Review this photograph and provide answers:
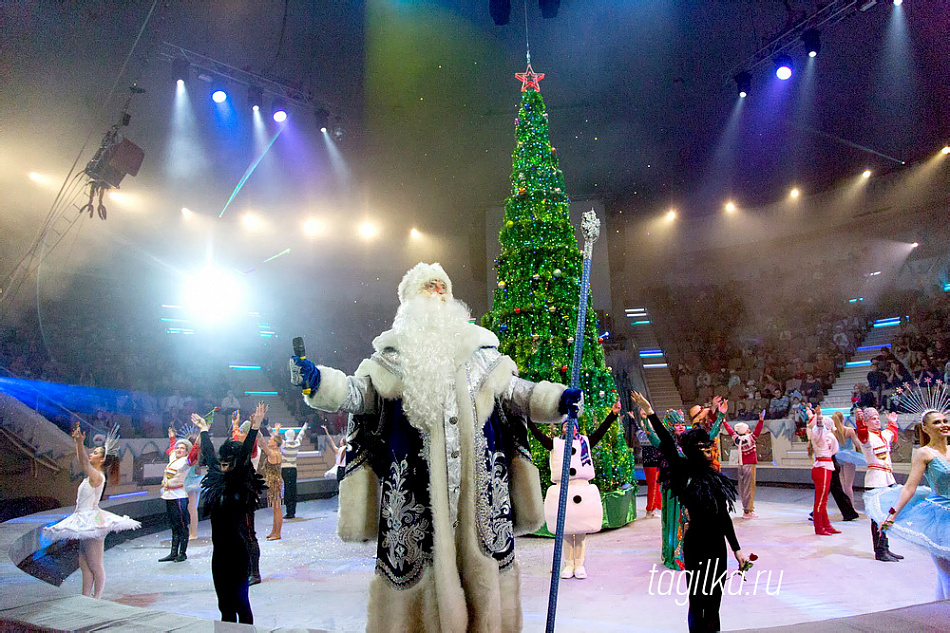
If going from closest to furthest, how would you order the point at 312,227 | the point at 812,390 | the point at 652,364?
the point at 812,390 < the point at 312,227 < the point at 652,364

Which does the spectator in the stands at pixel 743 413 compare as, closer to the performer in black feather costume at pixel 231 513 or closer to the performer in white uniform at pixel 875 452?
the performer in white uniform at pixel 875 452

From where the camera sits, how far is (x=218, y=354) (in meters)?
19.0

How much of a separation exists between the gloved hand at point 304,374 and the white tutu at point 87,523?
145 inches

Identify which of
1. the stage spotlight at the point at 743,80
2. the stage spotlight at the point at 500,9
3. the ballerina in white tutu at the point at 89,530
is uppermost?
the stage spotlight at the point at 743,80

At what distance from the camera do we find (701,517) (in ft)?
12.4

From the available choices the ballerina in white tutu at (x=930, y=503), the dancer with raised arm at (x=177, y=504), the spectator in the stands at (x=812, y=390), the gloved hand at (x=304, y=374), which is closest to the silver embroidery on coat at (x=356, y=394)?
the gloved hand at (x=304, y=374)

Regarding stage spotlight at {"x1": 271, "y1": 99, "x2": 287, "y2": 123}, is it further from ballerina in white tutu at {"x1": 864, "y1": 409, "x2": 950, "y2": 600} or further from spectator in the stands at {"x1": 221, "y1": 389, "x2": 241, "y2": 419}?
ballerina in white tutu at {"x1": 864, "y1": 409, "x2": 950, "y2": 600}

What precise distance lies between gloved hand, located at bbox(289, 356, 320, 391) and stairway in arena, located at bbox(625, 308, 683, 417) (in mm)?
16831

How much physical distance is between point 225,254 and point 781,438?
17.7 metres

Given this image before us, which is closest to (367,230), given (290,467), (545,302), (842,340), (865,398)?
(290,467)

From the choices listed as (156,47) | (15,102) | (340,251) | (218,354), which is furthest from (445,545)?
(340,251)

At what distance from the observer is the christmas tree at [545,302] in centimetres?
812

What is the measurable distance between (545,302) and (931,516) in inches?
200

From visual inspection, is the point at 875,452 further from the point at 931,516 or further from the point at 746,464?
the point at 931,516
